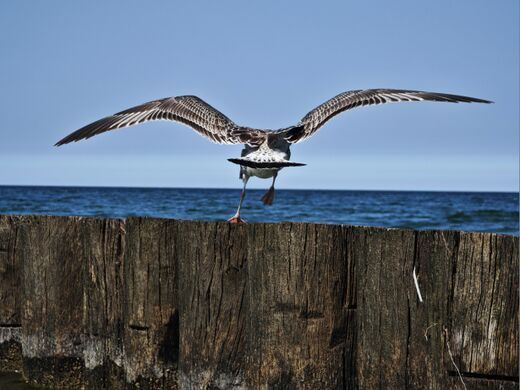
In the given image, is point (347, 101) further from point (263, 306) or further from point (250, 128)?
point (263, 306)

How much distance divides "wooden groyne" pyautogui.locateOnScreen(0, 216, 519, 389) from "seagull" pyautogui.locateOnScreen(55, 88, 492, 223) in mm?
1620

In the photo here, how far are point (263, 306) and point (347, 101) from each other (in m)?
3.46

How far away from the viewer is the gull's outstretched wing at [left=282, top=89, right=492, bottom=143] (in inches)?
274

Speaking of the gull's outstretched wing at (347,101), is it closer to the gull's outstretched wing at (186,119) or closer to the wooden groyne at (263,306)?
the gull's outstretched wing at (186,119)

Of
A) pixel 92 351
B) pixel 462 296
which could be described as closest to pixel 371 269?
pixel 462 296

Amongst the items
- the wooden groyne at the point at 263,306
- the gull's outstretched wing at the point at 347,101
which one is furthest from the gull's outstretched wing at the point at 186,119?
the wooden groyne at the point at 263,306

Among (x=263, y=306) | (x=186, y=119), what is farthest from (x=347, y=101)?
(x=263, y=306)

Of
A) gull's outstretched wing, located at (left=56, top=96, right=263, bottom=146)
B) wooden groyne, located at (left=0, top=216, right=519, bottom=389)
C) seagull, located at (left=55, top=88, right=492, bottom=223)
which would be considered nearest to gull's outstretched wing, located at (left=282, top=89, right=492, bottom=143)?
seagull, located at (left=55, top=88, right=492, bottom=223)

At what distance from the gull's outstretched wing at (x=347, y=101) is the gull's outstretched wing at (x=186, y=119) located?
19.8 inches

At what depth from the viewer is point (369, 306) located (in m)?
4.27

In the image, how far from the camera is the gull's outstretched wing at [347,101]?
6.96 meters

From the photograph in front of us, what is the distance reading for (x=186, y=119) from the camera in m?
7.55

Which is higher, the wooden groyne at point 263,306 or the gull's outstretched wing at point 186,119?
the gull's outstretched wing at point 186,119

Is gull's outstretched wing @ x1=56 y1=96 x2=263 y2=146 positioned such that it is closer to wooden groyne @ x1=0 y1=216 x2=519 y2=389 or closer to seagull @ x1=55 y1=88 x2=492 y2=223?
seagull @ x1=55 y1=88 x2=492 y2=223
